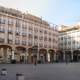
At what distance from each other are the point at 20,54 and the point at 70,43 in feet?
99.9

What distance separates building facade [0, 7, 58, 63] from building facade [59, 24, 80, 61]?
1066cm

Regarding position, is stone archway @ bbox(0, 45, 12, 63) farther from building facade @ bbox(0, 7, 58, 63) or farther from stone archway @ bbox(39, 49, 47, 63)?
stone archway @ bbox(39, 49, 47, 63)

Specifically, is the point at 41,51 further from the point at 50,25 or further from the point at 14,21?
the point at 14,21

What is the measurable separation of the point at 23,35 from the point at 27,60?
737cm

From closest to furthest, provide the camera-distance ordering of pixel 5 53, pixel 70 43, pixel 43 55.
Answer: pixel 5 53
pixel 43 55
pixel 70 43

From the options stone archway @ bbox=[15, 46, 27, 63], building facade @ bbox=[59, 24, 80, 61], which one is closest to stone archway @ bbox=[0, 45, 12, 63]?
stone archway @ bbox=[15, 46, 27, 63]

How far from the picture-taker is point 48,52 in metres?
71.4

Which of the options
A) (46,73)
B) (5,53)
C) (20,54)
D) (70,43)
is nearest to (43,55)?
(20,54)

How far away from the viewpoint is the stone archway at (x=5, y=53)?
179 ft

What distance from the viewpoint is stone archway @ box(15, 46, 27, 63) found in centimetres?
5900

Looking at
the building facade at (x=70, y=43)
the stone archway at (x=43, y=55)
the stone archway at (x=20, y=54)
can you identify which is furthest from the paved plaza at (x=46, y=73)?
the building facade at (x=70, y=43)

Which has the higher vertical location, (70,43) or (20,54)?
(70,43)

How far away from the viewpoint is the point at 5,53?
55844 mm

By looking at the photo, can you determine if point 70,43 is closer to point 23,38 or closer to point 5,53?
point 23,38
